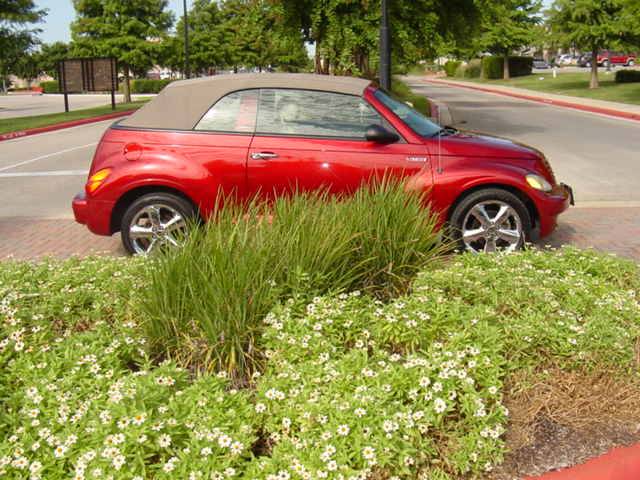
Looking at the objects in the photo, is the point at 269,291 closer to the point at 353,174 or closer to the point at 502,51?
the point at 353,174

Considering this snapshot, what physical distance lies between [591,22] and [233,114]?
38.6 m

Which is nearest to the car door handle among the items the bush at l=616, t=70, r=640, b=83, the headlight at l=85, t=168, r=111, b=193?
the headlight at l=85, t=168, r=111, b=193

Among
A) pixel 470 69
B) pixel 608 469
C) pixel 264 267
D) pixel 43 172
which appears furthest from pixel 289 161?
pixel 470 69

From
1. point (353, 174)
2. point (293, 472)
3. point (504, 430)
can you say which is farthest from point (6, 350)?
point (353, 174)

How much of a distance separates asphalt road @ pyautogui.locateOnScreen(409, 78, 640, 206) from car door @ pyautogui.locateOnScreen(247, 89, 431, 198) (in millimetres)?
4209

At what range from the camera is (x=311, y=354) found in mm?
3482

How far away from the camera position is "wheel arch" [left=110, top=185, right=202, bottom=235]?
20.8 ft

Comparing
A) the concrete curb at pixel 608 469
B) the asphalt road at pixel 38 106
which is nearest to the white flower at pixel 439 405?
the concrete curb at pixel 608 469

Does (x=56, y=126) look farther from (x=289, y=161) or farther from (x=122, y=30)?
(x=122, y=30)

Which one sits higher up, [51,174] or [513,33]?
[513,33]

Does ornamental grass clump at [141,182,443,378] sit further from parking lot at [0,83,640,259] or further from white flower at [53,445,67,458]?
parking lot at [0,83,640,259]

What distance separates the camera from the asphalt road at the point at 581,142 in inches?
412

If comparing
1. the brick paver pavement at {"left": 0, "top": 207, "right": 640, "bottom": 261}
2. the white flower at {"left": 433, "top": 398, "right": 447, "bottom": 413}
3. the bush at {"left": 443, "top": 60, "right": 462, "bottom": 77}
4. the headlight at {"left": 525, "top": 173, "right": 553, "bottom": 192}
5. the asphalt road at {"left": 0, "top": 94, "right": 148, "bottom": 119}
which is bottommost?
the brick paver pavement at {"left": 0, "top": 207, "right": 640, "bottom": 261}

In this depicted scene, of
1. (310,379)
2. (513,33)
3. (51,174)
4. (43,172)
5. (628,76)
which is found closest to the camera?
(310,379)
